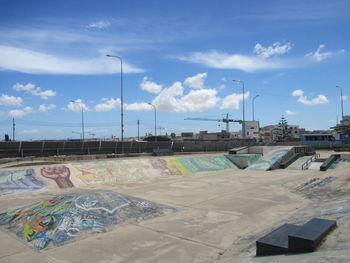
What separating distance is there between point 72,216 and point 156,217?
12.9 feet

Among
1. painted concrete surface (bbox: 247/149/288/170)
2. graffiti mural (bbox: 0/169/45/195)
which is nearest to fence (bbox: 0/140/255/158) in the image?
graffiti mural (bbox: 0/169/45/195)

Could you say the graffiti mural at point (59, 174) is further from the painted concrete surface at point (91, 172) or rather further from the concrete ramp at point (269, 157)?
the concrete ramp at point (269, 157)

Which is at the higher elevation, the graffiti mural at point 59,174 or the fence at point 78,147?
the fence at point 78,147

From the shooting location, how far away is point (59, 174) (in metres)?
23.8

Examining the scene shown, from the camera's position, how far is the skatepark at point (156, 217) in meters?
8.84

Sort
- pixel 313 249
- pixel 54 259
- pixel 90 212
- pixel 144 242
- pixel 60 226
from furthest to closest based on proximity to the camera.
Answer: pixel 90 212, pixel 60 226, pixel 144 242, pixel 54 259, pixel 313 249

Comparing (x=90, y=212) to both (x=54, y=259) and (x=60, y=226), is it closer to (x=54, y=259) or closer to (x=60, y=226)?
(x=60, y=226)

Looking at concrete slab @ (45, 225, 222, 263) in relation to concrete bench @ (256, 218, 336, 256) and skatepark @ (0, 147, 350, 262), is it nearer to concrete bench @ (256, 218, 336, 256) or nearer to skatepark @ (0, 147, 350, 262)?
skatepark @ (0, 147, 350, 262)

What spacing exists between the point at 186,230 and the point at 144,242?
2.11m

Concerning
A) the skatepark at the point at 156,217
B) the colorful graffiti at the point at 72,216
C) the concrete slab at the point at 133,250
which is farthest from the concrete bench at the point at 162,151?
the concrete slab at the point at 133,250

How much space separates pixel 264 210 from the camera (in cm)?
1491

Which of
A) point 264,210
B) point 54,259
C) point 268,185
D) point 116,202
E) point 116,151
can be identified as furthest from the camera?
point 116,151

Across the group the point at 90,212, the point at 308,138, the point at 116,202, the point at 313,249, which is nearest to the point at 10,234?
the point at 90,212

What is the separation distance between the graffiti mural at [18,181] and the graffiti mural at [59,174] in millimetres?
1076
